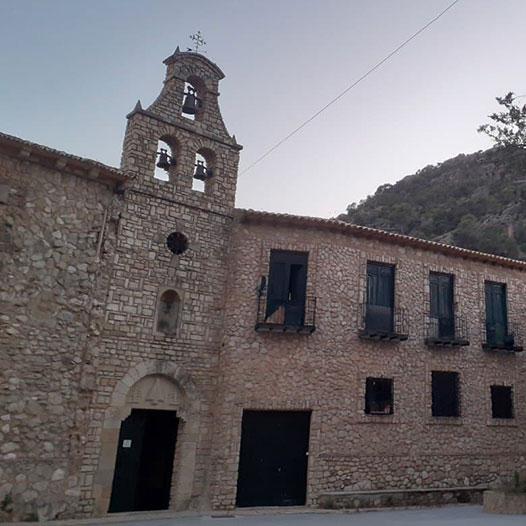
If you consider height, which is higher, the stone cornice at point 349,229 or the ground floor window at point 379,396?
the stone cornice at point 349,229

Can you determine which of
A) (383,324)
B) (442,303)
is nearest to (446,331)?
(442,303)

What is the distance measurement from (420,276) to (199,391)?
761 centimetres

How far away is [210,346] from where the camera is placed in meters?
11.9

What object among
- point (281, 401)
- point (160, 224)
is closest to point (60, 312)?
point (160, 224)

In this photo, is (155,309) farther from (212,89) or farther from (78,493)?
(212,89)

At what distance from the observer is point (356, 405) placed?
41.8ft

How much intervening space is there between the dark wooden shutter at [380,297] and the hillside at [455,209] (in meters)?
14.7

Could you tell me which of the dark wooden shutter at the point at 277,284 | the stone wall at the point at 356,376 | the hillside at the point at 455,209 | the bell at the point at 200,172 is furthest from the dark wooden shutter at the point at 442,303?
the hillside at the point at 455,209

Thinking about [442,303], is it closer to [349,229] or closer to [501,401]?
[501,401]

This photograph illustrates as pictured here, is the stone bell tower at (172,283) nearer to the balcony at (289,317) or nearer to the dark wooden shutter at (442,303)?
the balcony at (289,317)

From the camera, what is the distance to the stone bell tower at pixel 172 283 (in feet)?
34.8

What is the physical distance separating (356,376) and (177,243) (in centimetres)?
602

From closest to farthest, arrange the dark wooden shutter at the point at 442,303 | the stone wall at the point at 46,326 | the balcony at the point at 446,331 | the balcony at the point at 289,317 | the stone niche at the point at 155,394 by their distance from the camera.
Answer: the stone wall at the point at 46,326
the stone niche at the point at 155,394
the balcony at the point at 289,317
the balcony at the point at 446,331
the dark wooden shutter at the point at 442,303

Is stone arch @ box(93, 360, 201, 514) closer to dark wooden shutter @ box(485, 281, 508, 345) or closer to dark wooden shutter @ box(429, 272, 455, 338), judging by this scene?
dark wooden shutter @ box(429, 272, 455, 338)
